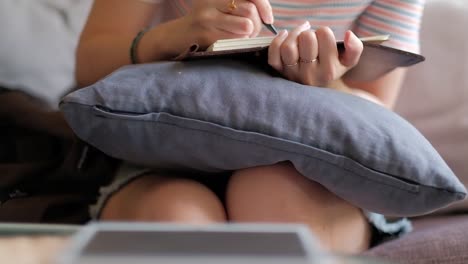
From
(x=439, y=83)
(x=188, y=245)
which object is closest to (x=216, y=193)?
(x=188, y=245)

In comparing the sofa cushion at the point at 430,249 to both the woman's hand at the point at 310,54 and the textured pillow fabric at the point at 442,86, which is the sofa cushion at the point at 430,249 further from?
the textured pillow fabric at the point at 442,86

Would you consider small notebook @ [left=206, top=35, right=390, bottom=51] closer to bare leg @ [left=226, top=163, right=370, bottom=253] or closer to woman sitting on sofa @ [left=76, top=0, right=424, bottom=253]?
woman sitting on sofa @ [left=76, top=0, right=424, bottom=253]

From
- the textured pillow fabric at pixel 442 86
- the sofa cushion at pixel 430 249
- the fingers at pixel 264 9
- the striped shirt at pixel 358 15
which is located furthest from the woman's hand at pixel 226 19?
the textured pillow fabric at pixel 442 86

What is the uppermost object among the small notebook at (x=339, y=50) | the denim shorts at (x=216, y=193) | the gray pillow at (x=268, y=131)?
the small notebook at (x=339, y=50)

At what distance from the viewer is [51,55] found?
0.95 metres

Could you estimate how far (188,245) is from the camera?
25 centimetres

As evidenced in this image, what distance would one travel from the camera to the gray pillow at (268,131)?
46 centimetres

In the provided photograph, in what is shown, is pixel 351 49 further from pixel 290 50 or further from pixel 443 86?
pixel 443 86

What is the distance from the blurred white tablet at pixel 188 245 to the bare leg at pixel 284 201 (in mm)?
222

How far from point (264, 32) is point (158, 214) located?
→ 34cm

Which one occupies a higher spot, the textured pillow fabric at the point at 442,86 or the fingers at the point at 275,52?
the fingers at the point at 275,52

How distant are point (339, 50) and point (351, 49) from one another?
0.02 meters

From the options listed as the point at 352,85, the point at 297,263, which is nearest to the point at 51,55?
the point at 352,85

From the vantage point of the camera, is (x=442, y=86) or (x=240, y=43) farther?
(x=442, y=86)
